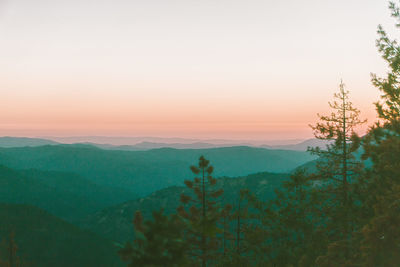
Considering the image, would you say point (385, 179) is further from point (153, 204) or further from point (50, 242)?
point (153, 204)

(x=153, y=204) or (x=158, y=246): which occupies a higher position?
(x=158, y=246)

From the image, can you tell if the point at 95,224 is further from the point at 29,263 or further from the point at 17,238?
the point at 29,263

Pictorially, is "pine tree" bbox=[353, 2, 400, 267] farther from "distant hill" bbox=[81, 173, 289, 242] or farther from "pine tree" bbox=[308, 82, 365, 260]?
"distant hill" bbox=[81, 173, 289, 242]

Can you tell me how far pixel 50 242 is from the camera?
12088 cm

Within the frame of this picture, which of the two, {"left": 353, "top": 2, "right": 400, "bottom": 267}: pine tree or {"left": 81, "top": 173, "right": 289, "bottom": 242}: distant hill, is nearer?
{"left": 353, "top": 2, "right": 400, "bottom": 267}: pine tree

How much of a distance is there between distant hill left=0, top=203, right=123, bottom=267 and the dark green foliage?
11488 cm

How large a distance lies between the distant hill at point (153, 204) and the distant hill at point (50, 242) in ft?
115

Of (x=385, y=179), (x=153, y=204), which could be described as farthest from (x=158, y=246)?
(x=153, y=204)

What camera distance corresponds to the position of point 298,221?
71.3 ft

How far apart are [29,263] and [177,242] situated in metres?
117

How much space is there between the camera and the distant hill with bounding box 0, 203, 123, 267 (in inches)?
4321

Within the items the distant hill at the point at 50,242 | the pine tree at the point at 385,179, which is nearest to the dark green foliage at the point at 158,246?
the pine tree at the point at 385,179

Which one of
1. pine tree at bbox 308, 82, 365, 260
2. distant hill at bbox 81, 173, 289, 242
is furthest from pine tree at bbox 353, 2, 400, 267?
distant hill at bbox 81, 173, 289, 242

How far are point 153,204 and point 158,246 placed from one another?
18890 centimetres
